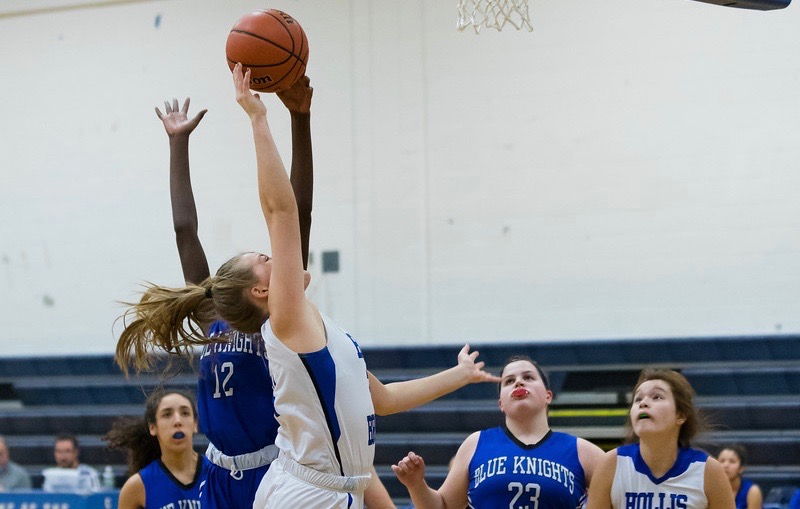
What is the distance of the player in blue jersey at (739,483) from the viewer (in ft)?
21.3

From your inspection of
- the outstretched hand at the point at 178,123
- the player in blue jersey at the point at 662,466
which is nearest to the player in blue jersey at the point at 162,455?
the outstretched hand at the point at 178,123

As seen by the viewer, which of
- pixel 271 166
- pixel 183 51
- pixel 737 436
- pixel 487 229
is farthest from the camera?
pixel 183 51

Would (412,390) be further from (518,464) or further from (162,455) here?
(162,455)

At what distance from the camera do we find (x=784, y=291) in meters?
8.48

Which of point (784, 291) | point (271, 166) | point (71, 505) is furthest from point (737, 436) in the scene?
point (271, 166)

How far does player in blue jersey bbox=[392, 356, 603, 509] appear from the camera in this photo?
371cm

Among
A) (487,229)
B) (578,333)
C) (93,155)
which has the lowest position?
(578,333)

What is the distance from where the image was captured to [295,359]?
298cm

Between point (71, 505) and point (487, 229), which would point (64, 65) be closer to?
point (487, 229)

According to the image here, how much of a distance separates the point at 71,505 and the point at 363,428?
Result: 3.30 metres

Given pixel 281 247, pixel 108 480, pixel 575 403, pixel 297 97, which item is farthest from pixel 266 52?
pixel 575 403

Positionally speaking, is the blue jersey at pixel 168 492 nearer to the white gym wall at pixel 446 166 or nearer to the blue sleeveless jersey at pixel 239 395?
the blue sleeveless jersey at pixel 239 395

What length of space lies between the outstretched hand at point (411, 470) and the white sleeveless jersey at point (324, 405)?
56 centimetres

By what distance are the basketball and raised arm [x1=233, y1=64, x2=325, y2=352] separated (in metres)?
0.55
